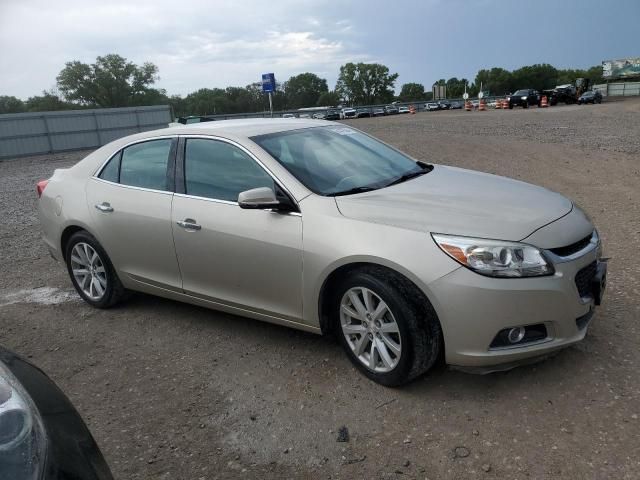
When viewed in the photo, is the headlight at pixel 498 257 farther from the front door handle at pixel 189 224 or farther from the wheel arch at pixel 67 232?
the wheel arch at pixel 67 232

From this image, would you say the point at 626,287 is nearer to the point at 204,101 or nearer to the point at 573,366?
the point at 573,366

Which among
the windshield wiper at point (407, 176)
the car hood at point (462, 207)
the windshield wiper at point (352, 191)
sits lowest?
the car hood at point (462, 207)

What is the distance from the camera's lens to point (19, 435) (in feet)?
4.77

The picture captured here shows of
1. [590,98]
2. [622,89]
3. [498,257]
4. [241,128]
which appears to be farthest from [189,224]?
[622,89]

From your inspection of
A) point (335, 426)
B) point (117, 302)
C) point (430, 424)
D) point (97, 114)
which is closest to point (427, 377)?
point (430, 424)

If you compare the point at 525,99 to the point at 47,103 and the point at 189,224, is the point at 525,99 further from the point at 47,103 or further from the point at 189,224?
the point at 47,103

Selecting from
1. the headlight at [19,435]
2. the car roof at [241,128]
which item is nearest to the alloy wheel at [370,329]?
the car roof at [241,128]

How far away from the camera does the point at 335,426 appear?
295 centimetres

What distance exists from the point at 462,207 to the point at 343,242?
748mm

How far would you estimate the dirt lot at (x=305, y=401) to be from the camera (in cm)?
263

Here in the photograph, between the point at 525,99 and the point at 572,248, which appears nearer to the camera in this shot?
the point at 572,248

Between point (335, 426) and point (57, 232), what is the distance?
10.9 feet

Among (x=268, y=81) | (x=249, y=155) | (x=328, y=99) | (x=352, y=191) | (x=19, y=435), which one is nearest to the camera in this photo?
(x=19, y=435)

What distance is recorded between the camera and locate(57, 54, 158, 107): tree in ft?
257
